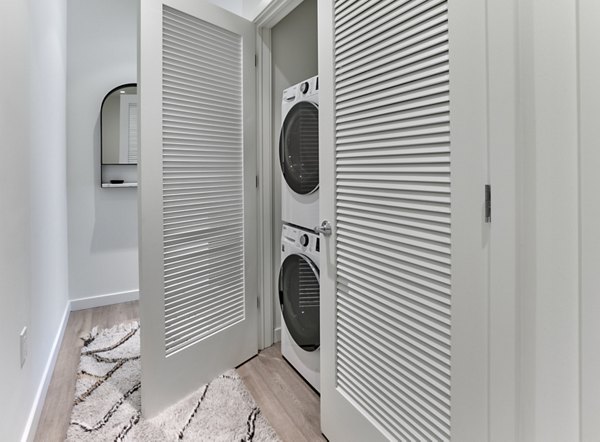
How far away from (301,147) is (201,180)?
57 centimetres

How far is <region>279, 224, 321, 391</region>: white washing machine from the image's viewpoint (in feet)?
6.04

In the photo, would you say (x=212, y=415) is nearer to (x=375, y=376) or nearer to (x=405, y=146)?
(x=375, y=376)

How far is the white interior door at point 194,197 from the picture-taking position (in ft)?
Result: 5.36

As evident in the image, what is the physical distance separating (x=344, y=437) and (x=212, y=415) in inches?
25.9

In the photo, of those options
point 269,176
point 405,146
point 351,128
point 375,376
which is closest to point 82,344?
point 269,176

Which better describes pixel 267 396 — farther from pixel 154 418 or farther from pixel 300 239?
pixel 300 239

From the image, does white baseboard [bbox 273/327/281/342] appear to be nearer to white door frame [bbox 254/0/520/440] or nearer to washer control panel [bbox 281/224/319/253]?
washer control panel [bbox 281/224/319/253]

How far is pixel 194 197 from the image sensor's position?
6.07ft

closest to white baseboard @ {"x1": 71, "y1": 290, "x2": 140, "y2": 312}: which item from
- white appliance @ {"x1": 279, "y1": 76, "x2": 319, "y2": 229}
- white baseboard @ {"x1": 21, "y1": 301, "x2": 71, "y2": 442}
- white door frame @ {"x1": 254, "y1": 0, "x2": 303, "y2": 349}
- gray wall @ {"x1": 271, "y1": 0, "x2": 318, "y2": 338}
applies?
white baseboard @ {"x1": 21, "y1": 301, "x2": 71, "y2": 442}

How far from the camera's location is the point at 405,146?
3.47 ft

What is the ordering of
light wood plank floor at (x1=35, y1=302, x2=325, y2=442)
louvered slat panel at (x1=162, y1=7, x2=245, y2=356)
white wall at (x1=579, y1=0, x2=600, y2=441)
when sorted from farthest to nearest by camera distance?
1. louvered slat panel at (x1=162, y1=7, x2=245, y2=356)
2. light wood plank floor at (x1=35, y1=302, x2=325, y2=442)
3. white wall at (x1=579, y1=0, x2=600, y2=441)

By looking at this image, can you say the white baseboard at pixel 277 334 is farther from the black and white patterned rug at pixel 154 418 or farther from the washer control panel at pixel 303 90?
the washer control panel at pixel 303 90

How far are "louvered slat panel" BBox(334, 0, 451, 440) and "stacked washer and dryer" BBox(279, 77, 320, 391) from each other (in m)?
0.45

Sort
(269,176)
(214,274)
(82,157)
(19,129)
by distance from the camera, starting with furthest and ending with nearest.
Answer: (82,157) < (269,176) < (214,274) < (19,129)
